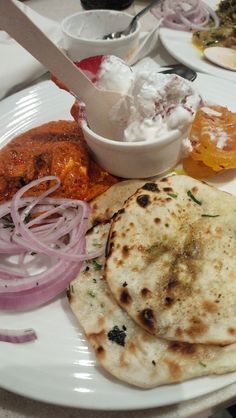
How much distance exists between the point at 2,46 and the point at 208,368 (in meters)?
2.27

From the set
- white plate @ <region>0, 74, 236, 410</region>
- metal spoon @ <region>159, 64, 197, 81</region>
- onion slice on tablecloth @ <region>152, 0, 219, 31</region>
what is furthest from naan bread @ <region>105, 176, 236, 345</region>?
onion slice on tablecloth @ <region>152, 0, 219, 31</region>

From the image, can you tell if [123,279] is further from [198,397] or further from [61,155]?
[61,155]

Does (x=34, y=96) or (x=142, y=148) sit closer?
(x=142, y=148)

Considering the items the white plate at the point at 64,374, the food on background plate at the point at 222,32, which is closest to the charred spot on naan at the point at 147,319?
the white plate at the point at 64,374

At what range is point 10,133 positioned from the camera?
2.04 meters

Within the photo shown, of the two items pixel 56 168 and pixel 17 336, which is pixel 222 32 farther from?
pixel 17 336

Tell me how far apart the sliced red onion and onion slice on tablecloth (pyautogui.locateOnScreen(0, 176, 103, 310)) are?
94 mm

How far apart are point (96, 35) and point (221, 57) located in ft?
2.76

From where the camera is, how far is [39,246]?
146 centimetres

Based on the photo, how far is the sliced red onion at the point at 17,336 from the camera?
1235mm

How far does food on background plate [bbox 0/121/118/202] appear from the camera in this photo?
5.58 feet

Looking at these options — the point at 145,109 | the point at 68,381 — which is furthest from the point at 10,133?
the point at 68,381

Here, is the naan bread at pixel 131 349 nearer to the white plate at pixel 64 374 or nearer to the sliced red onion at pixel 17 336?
the white plate at pixel 64 374

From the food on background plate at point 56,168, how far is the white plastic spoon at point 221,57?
1.11m
